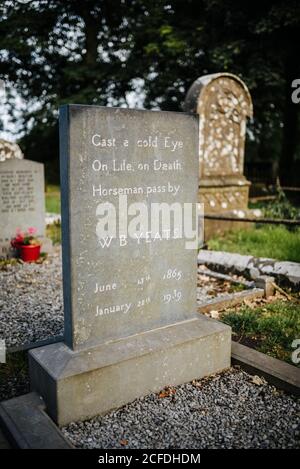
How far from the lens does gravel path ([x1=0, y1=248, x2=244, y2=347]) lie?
13.8ft

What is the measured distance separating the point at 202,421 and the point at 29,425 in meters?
1.13

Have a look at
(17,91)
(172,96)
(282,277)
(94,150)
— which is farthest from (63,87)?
(94,150)

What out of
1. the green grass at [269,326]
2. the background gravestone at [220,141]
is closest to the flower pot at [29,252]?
the background gravestone at [220,141]

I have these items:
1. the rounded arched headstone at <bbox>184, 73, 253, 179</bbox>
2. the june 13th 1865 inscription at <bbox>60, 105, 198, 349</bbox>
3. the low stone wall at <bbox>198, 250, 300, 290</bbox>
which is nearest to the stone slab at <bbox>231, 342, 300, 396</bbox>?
the june 13th 1865 inscription at <bbox>60, 105, 198, 349</bbox>

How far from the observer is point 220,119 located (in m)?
8.12

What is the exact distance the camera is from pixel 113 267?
9.91 ft

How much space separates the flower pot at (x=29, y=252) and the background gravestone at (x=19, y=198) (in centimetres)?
39

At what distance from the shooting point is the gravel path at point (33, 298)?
4211 millimetres

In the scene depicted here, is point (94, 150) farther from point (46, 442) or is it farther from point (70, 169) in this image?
point (46, 442)

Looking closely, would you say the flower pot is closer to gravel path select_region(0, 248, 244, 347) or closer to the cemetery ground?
gravel path select_region(0, 248, 244, 347)

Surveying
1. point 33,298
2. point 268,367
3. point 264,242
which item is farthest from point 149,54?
point 268,367

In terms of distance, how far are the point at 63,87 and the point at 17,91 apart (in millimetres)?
2951

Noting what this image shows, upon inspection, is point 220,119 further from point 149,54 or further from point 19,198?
point 149,54

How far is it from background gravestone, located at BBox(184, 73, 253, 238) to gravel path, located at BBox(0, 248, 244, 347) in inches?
98.3
